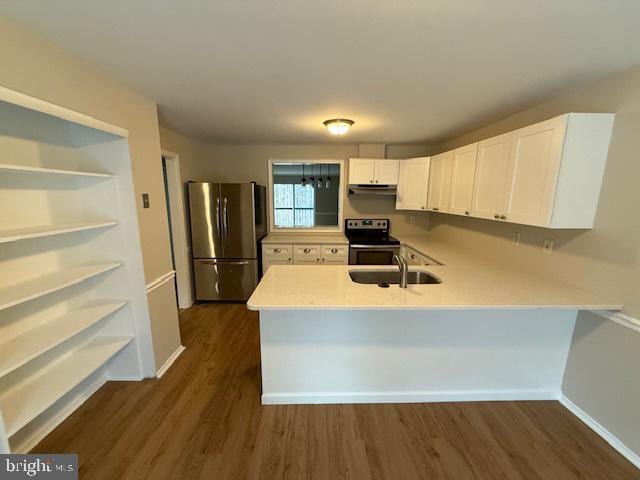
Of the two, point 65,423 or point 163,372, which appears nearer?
point 65,423

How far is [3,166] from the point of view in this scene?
3.76 feet

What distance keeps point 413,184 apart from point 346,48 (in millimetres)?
2630

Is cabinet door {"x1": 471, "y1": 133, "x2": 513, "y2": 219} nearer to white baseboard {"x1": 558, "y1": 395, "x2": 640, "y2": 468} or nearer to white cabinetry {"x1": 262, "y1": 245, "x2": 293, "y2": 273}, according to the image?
white baseboard {"x1": 558, "y1": 395, "x2": 640, "y2": 468}

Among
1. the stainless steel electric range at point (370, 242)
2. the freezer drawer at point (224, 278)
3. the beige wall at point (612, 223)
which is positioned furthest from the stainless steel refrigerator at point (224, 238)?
the beige wall at point (612, 223)

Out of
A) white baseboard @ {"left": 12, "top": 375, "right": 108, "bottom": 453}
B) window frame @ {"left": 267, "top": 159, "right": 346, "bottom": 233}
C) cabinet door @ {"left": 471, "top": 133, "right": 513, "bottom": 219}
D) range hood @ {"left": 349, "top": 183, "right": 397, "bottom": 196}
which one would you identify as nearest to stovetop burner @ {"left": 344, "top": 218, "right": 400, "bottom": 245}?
window frame @ {"left": 267, "top": 159, "right": 346, "bottom": 233}

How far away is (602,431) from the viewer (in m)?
1.67

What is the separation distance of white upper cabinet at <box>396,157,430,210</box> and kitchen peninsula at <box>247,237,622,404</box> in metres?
1.84

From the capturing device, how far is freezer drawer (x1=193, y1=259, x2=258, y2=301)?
11.7ft

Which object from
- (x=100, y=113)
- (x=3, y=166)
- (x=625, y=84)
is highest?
(x=625, y=84)

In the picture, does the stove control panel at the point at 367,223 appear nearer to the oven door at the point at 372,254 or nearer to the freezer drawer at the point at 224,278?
the oven door at the point at 372,254

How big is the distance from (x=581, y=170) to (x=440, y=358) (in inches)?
61.8

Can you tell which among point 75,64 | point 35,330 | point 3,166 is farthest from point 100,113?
point 35,330

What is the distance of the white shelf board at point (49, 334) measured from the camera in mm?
1324

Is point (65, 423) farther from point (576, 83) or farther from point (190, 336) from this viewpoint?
point (576, 83)
